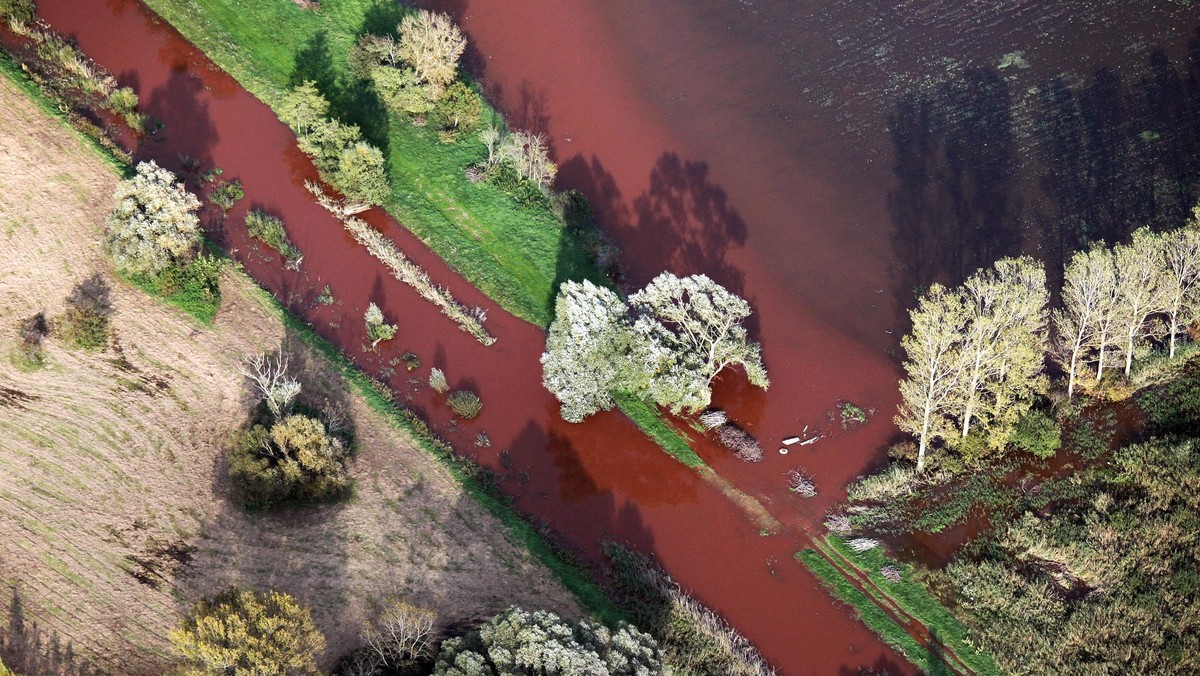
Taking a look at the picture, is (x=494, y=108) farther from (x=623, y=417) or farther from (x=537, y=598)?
(x=537, y=598)

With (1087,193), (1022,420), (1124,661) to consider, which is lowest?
(1124,661)

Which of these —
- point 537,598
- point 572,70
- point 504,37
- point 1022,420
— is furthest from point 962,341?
point 504,37

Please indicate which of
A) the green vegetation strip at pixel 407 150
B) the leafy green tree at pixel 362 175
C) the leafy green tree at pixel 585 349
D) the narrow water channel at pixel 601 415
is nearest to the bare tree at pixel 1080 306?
the narrow water channel at pixel 601 415

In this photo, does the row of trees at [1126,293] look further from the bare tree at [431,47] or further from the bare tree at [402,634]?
the bare tree at [431,47]

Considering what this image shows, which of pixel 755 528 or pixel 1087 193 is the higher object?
pixel 1087 193

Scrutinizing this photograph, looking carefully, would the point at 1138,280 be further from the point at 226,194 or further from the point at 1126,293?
the point at 226,194

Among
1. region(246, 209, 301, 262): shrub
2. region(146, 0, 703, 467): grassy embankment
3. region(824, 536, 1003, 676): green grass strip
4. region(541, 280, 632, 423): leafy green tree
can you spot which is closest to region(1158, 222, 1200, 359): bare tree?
region(824, 536, 1003, 676): green grass strip
